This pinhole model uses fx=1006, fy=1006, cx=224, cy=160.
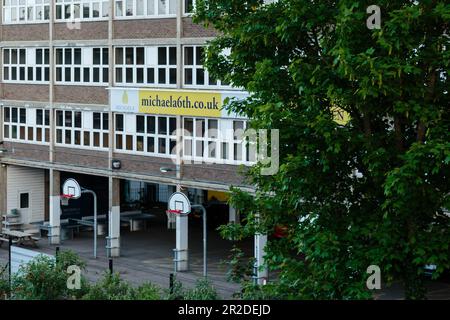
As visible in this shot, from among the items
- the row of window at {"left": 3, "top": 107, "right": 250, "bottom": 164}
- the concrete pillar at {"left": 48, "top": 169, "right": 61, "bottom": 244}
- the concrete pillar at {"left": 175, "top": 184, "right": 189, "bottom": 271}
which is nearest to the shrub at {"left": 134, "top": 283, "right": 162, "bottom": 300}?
the row of window at {"left": 3, "top": 107, "right": 250, "bottom": 164}

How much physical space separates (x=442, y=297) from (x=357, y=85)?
16511 millimetres

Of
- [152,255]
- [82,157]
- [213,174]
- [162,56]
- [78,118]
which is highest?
[162,56]

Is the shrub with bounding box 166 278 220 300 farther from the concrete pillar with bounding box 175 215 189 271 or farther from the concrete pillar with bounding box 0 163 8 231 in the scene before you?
the concrete pillar with bounding box 0 163 8 231

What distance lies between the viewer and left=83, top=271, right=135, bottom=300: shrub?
17.3 meters

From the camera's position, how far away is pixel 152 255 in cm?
4034

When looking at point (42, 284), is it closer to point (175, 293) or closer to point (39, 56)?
point (175, 293)

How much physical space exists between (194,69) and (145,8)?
372 centimetres

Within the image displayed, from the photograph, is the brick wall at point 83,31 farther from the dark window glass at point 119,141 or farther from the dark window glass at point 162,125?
the dark window glass at point 162,125

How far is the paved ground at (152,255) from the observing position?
3512 centimetres

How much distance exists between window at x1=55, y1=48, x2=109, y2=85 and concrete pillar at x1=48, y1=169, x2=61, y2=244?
4.28 metres

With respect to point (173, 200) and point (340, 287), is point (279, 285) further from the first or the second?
point (173, 200)

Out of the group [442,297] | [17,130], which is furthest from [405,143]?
[17,130]

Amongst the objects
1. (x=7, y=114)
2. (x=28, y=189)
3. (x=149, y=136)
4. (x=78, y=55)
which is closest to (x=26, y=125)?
(x=7, y=114)

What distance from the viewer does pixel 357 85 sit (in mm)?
16922
